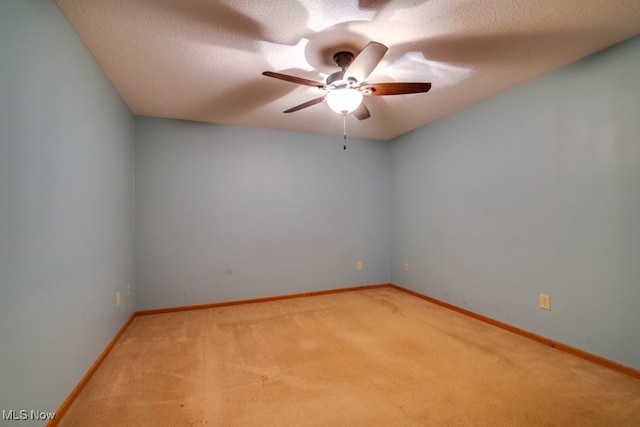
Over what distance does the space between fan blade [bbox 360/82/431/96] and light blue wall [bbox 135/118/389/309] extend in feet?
6.34

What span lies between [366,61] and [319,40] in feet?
1.25

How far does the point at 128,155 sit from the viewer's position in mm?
2820

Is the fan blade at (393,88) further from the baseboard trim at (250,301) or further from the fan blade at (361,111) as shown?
the baseboard trim at (250,301)

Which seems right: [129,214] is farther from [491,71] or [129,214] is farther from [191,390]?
[491,71]

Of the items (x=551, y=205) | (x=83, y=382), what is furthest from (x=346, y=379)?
(x=551, y=205)

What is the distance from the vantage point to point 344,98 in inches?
71.3

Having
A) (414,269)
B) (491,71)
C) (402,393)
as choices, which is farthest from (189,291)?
(491,71)

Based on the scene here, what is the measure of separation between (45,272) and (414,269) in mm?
3567

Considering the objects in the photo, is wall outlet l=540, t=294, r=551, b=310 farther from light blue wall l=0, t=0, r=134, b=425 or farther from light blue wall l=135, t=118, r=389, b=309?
light blue wall l=0, t=0, r=134, b=425

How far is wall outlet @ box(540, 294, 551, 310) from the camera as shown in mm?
2254

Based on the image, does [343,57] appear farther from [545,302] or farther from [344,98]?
[545,302]

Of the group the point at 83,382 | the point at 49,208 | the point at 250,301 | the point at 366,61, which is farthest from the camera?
the point at 250,301

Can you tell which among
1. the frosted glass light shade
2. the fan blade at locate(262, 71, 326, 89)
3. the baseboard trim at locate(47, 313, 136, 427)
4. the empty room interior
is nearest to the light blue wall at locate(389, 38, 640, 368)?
the empty room interior

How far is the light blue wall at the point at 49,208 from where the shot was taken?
1.09 meters
